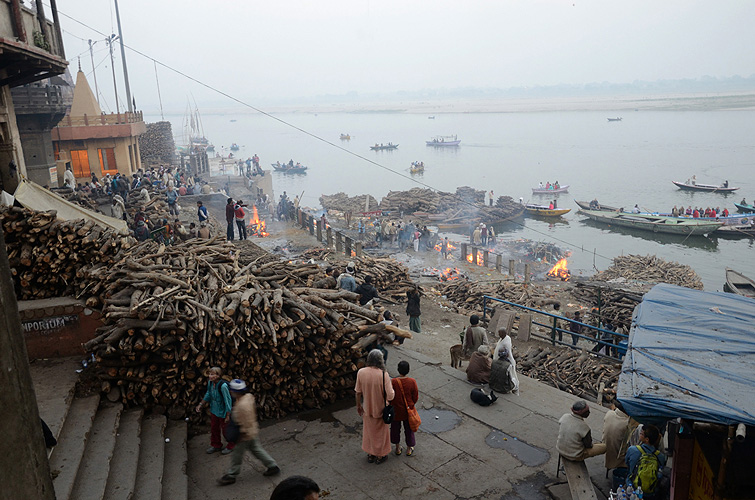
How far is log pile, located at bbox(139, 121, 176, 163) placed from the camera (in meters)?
49.7

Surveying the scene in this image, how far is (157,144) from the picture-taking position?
5162 cm

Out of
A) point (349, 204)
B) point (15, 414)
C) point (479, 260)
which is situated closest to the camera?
point (15, 414)

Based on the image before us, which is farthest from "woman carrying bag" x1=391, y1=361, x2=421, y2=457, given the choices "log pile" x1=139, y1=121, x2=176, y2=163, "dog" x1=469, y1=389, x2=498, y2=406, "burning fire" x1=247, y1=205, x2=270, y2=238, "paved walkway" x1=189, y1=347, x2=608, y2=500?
"log pile" x1=139, y1=121, x2=176, y2=163

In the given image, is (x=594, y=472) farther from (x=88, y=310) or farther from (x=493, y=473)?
(x=88, y=310)

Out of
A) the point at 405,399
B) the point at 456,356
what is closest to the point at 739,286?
the point at 456,356

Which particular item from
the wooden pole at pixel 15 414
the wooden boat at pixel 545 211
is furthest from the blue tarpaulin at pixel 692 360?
the wooden boat at pixel 545 211

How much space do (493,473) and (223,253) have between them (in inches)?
265

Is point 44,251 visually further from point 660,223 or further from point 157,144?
point 157,144

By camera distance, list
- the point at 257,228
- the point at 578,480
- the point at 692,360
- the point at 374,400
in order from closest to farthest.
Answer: the point at 692,360 < the point at 578,480 < the point at 374,400 < the point at 257,228

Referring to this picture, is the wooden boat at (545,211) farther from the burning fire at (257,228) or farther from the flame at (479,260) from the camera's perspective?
the burning fire at (257,228)

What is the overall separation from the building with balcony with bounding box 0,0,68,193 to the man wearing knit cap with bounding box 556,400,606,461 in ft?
42.3

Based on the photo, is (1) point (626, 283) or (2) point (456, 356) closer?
(2) point (456, 356)

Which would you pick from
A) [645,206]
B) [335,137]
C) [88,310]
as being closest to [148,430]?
[88,310]

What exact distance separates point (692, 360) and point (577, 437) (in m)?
1.59
